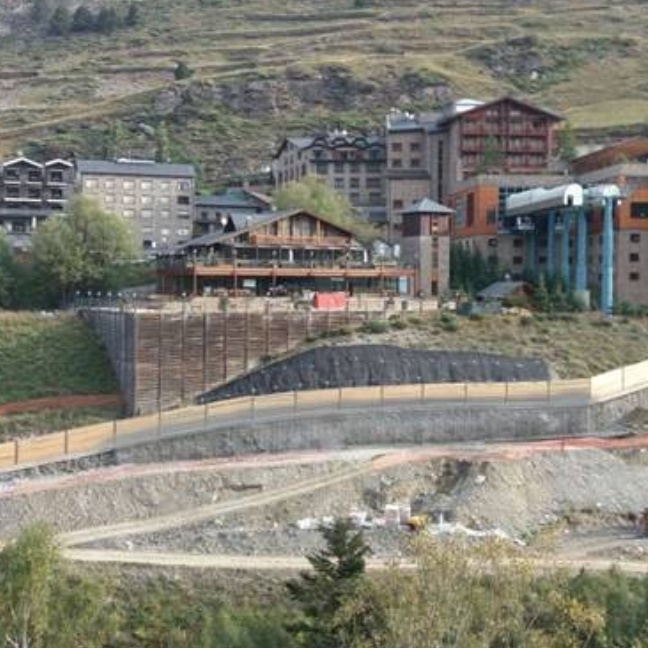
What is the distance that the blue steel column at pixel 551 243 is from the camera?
9625 cm

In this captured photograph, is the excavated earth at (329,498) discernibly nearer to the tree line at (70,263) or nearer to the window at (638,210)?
the tree line at (70,263)

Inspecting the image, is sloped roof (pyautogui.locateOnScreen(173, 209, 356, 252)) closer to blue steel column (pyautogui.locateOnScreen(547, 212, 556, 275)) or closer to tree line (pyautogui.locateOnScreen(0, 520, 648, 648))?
blue steel column (pyautogui.locateOnScreen(547, 212, 556, 275))

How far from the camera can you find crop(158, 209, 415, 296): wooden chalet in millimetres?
82375

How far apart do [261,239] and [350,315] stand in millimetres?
12061

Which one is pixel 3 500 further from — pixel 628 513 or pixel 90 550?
pixel 628 513

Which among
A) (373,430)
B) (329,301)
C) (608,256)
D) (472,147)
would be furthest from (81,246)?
(472,147)

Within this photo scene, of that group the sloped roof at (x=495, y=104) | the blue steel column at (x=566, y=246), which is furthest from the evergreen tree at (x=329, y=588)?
the sloped roof at (x=495, y=104)

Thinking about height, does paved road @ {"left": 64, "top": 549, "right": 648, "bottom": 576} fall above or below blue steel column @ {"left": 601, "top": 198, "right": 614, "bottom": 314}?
below

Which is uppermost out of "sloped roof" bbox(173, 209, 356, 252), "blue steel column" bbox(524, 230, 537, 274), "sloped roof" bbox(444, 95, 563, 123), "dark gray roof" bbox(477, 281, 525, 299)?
"sloped roof" bbox(444, 95, 563, 123)

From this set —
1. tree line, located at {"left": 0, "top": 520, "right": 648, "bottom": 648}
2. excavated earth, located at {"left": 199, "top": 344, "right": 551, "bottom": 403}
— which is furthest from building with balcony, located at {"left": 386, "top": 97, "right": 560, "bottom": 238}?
tree line, located at {"left": 0, "top": 520, "right": 648, "bottom": 648}

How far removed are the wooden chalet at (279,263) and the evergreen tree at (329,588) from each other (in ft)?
141

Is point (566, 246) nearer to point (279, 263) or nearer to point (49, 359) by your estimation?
point (279, 263)

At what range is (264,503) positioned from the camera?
54500mm

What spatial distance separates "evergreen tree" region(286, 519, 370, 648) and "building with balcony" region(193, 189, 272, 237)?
80.2m
